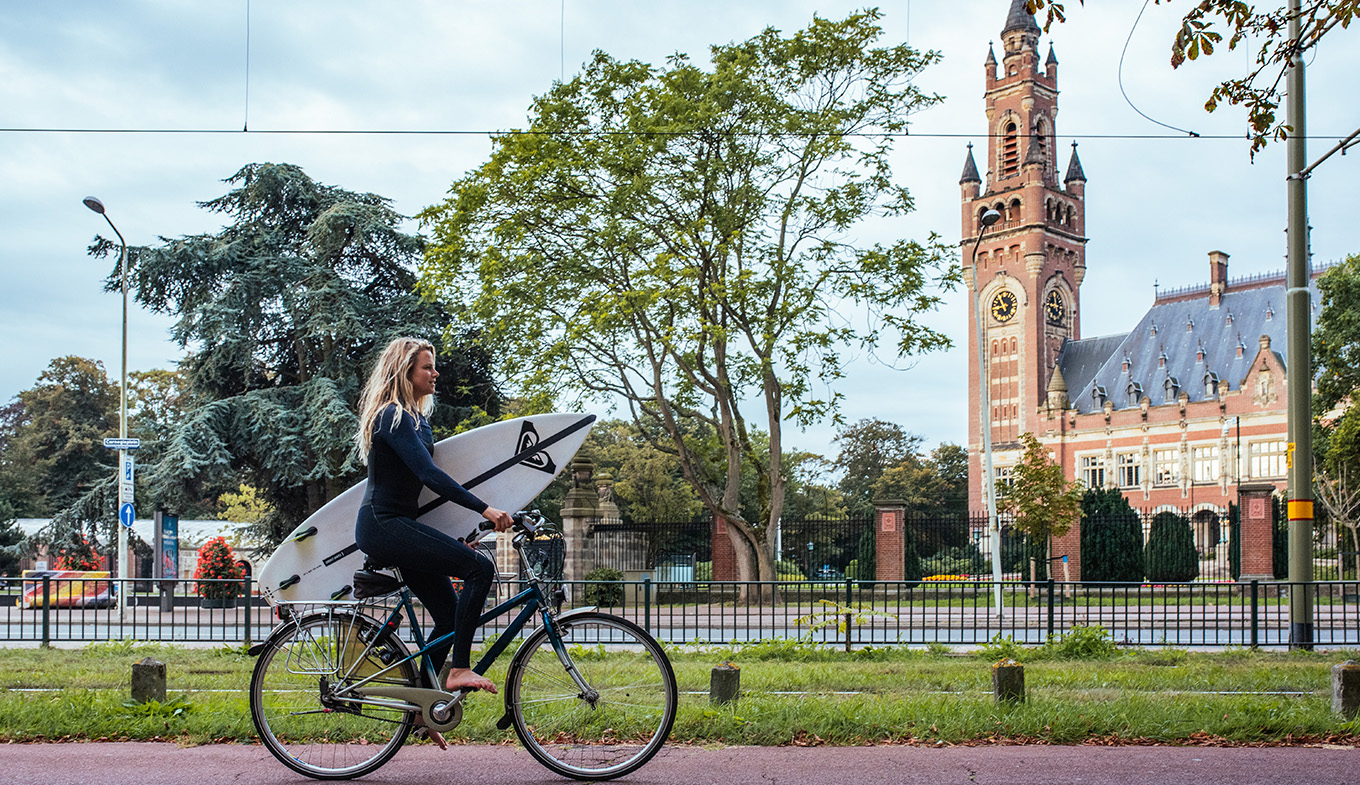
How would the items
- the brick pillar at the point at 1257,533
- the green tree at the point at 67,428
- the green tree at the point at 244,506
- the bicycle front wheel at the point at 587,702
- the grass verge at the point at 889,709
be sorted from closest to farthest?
the bicycle front wheel at the point at 587,702 < the grass verge at the point at 889,709 < the brick pillar at the point at 1257,533 < the green tree at the point at 244,506 < the green tree at the point at 67,428

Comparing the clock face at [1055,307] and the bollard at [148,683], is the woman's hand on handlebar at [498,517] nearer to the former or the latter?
the bollard at [148,683]

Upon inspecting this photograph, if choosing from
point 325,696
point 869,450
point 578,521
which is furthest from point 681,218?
point 869,450

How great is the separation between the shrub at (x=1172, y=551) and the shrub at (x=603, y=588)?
2015cm

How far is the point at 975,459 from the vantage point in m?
75.8

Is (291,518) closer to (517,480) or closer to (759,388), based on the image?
(759,388)

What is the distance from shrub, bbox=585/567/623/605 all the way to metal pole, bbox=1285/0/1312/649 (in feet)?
29.5

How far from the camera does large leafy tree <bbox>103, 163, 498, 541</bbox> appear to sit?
3206cm

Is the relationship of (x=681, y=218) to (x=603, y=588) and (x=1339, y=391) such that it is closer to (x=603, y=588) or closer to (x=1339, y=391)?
(x=603, y=588)

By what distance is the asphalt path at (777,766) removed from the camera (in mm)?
5301

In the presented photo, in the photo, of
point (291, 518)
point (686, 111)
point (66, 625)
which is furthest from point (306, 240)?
point (66, 625)

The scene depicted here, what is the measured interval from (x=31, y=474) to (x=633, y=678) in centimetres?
6195

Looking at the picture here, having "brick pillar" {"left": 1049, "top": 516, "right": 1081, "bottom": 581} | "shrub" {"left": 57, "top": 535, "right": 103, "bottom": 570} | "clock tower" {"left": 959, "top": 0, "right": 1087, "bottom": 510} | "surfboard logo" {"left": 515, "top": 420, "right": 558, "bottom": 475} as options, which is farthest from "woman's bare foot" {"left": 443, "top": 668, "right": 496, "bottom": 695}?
"clock tower" {"left": 959, "top": 0, "right": 1087, "bottom": 510}

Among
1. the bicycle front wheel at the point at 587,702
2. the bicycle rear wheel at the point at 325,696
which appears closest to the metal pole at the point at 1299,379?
the bicycle front wheel at the point at 587,702

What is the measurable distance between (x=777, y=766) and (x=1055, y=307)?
76551mm
